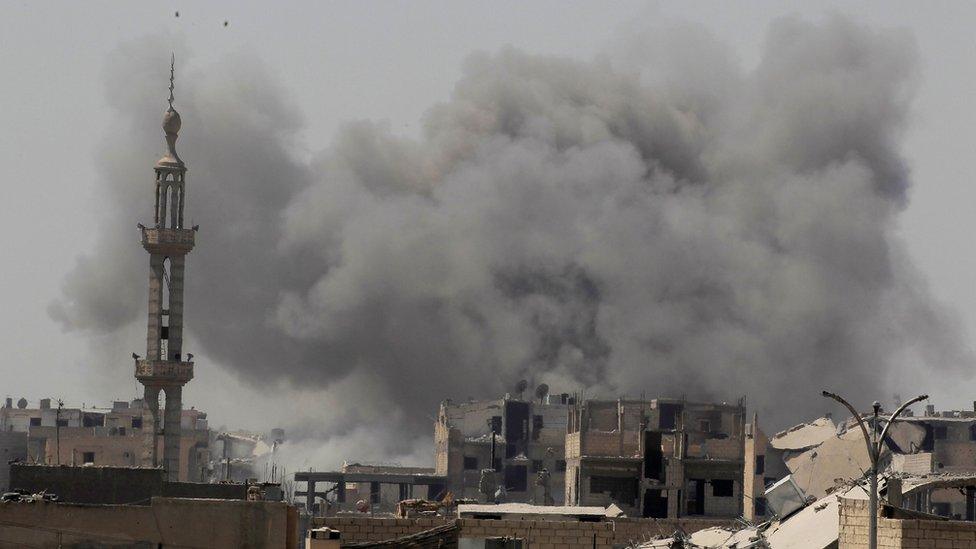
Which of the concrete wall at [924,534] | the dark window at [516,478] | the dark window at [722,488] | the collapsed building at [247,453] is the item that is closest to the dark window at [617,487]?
the dark window at [722,488]

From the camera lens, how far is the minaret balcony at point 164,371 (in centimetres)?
7625

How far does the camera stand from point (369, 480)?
79562 mm

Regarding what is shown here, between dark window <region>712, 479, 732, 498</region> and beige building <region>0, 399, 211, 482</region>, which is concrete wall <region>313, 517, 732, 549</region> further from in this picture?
beige building <region>0, 399, 211, 482</region>

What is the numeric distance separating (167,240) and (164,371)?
15.9 ft

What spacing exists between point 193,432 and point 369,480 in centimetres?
1821

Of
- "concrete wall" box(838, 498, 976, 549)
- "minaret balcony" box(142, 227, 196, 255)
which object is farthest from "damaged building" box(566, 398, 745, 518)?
"concrete wall" box(838, 498, 976, 549)

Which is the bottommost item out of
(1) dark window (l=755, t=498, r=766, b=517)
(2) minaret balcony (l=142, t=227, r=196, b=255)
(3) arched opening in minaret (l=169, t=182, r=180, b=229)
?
(1) dark window (l=755, t=498, r=766, b=517)

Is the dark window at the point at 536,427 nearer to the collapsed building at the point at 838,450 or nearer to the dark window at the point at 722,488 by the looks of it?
the collapsed building at the point at 838,450

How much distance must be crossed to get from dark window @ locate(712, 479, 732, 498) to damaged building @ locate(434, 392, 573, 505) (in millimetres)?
13466

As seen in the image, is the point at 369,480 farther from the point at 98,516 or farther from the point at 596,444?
the point at 98,516

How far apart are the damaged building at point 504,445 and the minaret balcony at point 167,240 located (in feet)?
42.7

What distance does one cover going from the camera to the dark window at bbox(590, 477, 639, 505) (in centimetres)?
6228

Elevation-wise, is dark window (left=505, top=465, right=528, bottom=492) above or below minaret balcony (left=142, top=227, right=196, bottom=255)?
below

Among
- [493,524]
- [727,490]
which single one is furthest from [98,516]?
[727,490]
